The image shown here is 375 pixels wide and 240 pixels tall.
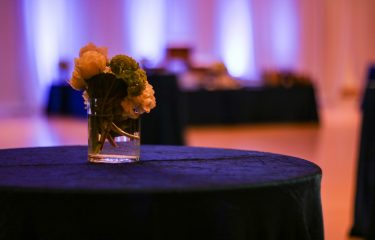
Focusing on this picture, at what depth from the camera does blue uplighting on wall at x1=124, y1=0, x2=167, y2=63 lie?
14.0 m

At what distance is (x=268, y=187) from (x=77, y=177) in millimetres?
473

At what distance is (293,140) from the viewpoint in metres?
8.86

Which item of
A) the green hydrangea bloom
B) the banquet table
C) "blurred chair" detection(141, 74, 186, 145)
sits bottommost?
"blurred chair" detection(141, 74, 186, 145)

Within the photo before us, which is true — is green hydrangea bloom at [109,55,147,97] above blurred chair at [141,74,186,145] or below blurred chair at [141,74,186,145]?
above

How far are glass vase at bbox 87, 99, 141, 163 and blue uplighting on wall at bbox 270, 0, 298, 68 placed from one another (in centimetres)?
1339

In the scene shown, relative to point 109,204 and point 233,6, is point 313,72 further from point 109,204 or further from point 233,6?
point 109,204

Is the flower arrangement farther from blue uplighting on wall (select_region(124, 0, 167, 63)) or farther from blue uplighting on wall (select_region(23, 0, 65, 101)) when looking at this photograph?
blue uplighting on wall (select_region(124, 0, 167, 63))

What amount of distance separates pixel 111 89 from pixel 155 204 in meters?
0.49

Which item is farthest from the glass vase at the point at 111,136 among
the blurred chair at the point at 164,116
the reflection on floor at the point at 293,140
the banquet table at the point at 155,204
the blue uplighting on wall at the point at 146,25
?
the blue uplighting on wall at the point at 146,25

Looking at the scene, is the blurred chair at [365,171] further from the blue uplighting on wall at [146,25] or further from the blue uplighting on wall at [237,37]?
the blue uplighting on wall at [237,37]

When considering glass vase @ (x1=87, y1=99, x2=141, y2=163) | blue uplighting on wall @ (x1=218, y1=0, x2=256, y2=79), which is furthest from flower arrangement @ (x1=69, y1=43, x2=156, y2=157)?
blue uplighting on wall @ (x1=218, y1=0, x2=256, y2=79)

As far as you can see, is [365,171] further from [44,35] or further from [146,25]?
[146,25]

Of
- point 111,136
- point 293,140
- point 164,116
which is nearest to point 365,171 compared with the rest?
point 111,136

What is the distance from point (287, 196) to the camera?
6.02 ft
